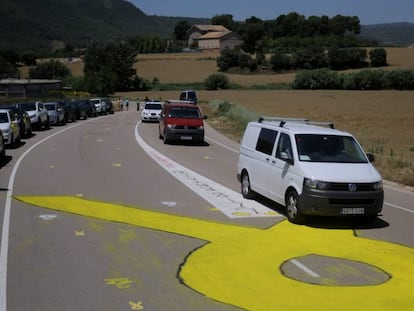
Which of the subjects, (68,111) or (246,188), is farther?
(68,111)

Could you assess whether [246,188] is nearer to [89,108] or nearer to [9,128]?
[9,128]

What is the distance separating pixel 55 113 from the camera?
40844 mm

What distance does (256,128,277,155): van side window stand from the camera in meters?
13.0

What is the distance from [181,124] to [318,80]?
3660 inches

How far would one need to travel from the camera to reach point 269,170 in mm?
12773

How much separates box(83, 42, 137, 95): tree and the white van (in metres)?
110

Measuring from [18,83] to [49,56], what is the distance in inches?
3884

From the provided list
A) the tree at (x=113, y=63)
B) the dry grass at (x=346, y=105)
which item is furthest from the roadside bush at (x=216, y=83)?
the tree at (x=113, y=63)

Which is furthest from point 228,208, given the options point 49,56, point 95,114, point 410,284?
point 49,56

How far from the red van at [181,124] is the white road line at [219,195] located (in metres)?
7.54

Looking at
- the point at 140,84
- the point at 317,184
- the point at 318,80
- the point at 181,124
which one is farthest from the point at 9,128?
the point at 140,84

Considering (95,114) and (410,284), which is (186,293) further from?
(95,114)

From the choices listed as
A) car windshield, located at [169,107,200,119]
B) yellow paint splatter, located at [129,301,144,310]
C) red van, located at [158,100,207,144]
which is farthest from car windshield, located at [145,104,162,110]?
yellow paint splatter, located at [129,301,144,310]

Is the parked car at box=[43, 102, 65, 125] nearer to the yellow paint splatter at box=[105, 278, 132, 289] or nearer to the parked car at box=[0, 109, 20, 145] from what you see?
the parked car at box=[0, 109, 20, 145]
